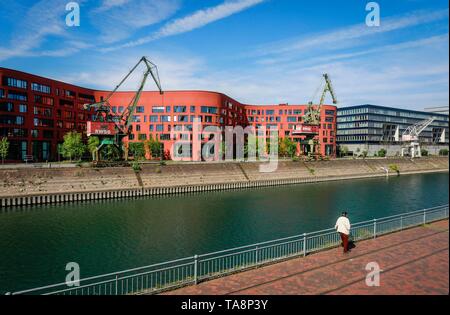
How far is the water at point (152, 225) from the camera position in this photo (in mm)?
25927

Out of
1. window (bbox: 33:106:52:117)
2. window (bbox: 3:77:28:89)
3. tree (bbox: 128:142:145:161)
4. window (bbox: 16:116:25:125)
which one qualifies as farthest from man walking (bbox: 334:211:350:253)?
window (bbox: 33:106:52:117)

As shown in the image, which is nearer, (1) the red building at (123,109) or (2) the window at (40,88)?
(1) the red building at (123,109)

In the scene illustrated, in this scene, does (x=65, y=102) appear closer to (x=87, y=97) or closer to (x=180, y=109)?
(x=87, y=97)

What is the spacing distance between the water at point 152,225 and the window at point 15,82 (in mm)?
44808

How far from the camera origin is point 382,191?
68062 millimetres

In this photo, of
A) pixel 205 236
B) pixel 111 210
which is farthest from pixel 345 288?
pixel 111 210

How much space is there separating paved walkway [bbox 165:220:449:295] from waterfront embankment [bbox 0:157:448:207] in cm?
4645

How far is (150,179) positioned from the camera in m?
65.4

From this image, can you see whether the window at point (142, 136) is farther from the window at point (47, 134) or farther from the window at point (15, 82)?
the window at point (15, 82)

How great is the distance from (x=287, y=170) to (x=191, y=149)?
30311 mm

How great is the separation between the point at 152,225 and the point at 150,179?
28015mm

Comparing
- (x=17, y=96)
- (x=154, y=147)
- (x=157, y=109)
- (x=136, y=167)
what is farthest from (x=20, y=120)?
(x=157, y=109)

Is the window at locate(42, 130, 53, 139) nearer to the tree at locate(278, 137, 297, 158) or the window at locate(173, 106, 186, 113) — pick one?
the window at locate(173, 106, 186, 113)

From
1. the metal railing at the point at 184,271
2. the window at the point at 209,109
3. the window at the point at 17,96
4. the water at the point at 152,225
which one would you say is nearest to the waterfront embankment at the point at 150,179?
the water at the point at 152,225
